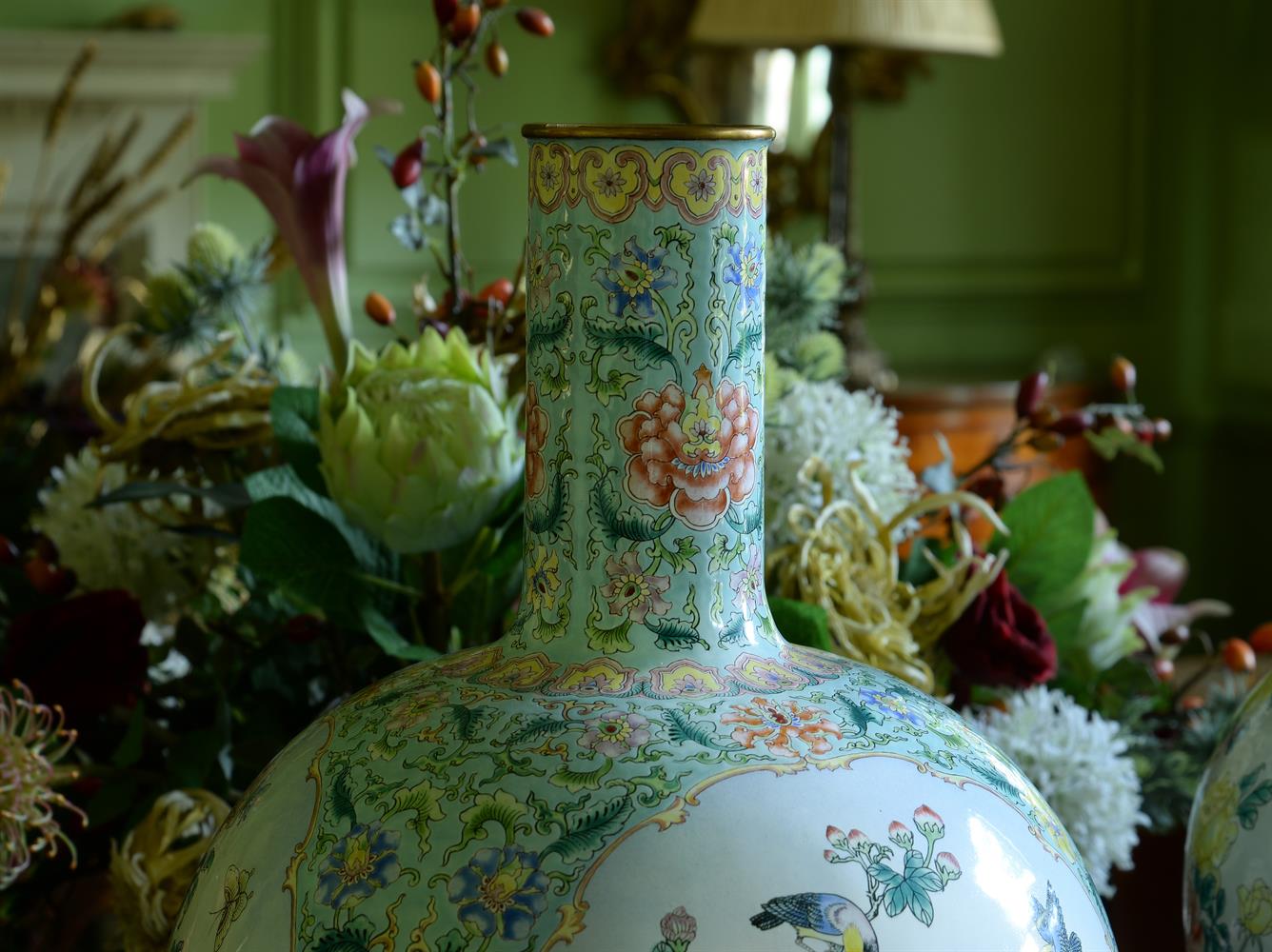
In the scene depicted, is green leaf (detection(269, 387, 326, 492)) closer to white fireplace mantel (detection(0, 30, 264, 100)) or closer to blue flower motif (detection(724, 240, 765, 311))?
blue flower motif (detection(724, 240, 765, 311))

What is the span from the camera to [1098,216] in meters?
2.94

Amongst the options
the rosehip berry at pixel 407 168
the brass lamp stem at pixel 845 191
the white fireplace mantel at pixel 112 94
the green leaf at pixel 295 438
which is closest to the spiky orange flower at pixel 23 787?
the green leaf at pixel 295 438

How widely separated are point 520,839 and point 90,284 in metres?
0.67

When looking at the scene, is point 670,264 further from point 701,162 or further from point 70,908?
point 70,908

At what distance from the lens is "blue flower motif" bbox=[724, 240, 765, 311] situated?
340 millimetres

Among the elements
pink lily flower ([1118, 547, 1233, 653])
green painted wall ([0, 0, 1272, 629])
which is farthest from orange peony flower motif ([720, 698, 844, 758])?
green painted wall ([0, 0, 1272, 629])

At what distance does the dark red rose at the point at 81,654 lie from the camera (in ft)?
1.67

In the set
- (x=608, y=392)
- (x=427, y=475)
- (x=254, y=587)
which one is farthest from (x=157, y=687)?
(x=608, y=392)

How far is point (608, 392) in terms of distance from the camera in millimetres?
341

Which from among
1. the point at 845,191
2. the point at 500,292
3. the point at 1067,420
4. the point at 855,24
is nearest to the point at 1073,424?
the point at 1067,420

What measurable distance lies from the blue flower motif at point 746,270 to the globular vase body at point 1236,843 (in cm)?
19

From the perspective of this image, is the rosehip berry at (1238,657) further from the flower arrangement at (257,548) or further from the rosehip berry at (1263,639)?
the flower arrangement at (257,548)

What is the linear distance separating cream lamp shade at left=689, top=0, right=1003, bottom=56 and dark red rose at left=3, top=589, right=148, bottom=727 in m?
1.30

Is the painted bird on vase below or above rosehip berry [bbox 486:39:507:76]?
below
